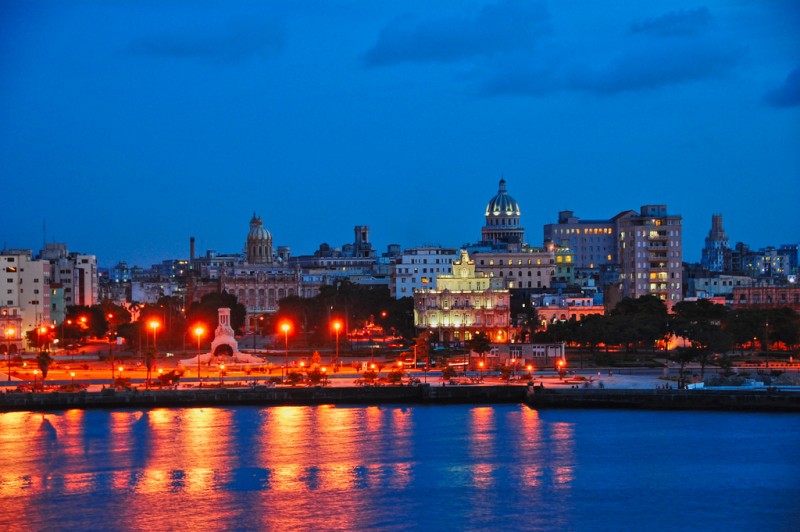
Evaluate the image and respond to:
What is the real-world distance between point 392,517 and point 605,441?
1767 cm

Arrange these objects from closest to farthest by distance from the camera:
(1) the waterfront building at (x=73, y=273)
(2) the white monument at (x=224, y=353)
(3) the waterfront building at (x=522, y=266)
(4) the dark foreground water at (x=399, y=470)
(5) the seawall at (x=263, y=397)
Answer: (4) the dark foreground water at (x=399, y=470)
(5) the seawall at (x=263, y=397)
(2) the white monument at (x=224, y=353)
(1) the waterfront building at (x=73, y=273)
(3) the waterfront building at (x=522, y=266)

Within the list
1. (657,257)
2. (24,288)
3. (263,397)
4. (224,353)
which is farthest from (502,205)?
(263,397)

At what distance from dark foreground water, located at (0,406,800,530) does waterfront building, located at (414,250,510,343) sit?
53.8 m

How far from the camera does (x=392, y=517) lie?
47125 mm

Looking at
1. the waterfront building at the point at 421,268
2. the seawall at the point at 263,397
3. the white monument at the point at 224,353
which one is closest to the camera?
the seawall at the point at 263,397

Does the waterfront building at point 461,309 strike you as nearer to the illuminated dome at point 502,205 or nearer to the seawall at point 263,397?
the seawall at point 263,397

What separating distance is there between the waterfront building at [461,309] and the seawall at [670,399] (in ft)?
167

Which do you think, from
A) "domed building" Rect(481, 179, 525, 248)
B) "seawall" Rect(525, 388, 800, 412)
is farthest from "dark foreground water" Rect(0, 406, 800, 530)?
"domed building" Rect(481, 179, 525, 248)

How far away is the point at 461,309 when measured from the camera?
127 metres

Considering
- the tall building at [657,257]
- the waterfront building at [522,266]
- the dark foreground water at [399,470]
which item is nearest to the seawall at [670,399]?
the dark foreground water at [399,470]

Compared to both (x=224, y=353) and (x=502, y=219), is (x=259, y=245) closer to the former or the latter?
(x=502, y=219)

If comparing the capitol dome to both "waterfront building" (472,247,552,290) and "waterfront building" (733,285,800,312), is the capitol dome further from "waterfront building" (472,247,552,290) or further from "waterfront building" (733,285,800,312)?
"waterfront building" (733,285,800,312)

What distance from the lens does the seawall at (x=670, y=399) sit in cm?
7206

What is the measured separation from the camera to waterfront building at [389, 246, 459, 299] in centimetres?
16025
